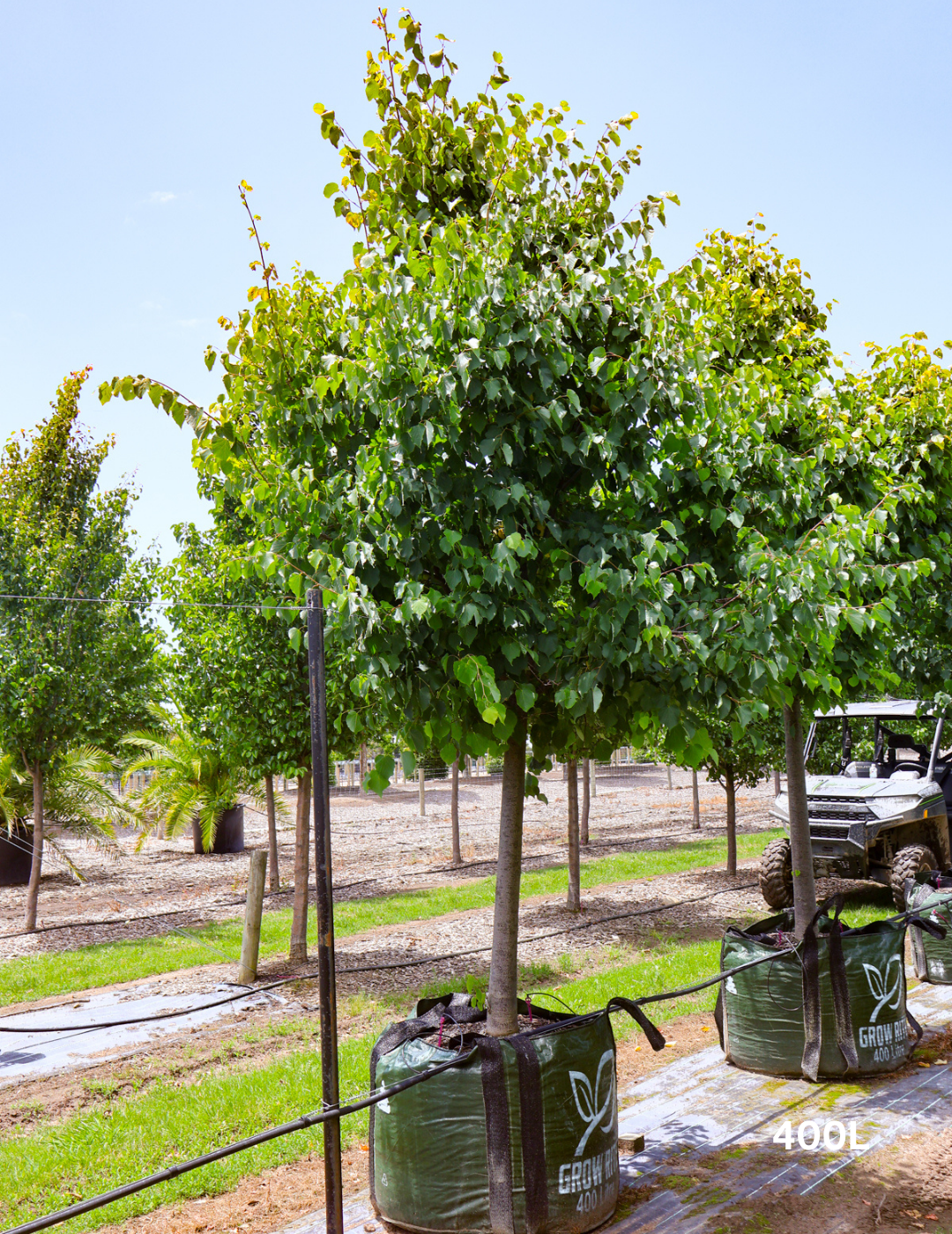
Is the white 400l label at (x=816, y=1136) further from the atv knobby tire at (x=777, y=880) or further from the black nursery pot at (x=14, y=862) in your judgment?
the black nursery pot at (x=14, y=862)

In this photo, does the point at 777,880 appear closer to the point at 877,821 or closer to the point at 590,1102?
the point at 877,821

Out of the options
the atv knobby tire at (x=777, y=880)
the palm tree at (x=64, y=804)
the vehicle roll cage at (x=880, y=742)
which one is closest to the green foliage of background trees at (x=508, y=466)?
the atv knobby tire at (x=777, y=880)

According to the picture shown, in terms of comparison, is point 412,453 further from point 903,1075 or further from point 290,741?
point 290,741

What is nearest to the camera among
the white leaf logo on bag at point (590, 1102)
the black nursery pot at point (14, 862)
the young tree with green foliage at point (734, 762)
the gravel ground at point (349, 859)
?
the white leaf logo on bag at point (590, 1102)

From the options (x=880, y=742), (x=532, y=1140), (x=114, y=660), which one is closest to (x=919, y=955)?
(x=532, y=1140)

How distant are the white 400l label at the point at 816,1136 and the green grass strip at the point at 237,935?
522cm

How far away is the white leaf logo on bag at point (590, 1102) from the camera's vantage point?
398cm

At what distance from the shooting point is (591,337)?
431 centimetres

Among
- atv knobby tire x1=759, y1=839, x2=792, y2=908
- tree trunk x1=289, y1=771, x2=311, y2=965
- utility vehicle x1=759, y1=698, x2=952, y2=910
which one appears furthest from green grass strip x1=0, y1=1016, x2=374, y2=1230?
utility vehicle x1=759, y1=698, x2=952, y2=910

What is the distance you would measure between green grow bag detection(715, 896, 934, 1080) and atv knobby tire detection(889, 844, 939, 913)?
5.37m

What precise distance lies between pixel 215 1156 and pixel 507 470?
264 centimetres

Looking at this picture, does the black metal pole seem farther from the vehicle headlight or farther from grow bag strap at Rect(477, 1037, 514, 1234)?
the vehicle headlight

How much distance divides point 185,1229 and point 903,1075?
162 inches

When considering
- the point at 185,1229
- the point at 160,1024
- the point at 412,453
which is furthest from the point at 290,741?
the point at 412,453
